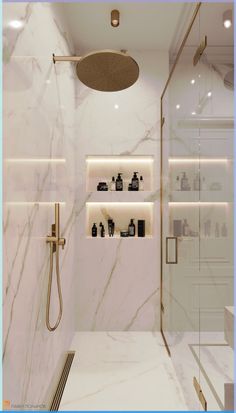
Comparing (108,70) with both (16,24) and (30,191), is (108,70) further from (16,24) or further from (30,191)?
(30,191)

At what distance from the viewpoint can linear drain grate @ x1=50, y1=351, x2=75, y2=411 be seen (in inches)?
68.1

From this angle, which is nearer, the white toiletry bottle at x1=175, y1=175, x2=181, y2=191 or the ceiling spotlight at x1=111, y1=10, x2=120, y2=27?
the white toiletry bottle at x1=175, y1=175, x2=181, y2=191

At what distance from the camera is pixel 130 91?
113 inches

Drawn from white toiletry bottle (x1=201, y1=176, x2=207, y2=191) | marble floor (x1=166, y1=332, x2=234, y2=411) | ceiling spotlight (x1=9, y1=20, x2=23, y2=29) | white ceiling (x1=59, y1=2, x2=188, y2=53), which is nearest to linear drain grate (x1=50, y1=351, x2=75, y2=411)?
marble floor (x1=166, y1=332, x2=234, y2=411)

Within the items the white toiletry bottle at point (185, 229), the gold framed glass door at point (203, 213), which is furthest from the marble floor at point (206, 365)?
the white toiletry bottle at point (185, 229)

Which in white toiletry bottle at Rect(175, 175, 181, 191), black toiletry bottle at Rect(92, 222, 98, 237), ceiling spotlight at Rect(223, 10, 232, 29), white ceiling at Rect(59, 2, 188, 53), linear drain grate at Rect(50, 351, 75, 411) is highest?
white ceiling at Rect(59, 2, 188, 53)

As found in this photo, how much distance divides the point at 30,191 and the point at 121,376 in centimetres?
148

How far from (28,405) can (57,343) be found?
2.13 feet

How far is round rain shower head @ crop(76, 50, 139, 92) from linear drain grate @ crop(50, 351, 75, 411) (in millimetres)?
2036

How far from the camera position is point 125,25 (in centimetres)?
247

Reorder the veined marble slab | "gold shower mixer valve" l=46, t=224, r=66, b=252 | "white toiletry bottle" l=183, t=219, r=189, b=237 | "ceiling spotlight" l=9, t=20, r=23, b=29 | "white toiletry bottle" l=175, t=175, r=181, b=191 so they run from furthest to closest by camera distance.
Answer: "white toiletry bottle" l=175, t=175, r=181, b=191, "white toiletry bottle" l=183, t=219, r=189, b=237, "gold shower mixer valve" l=46, t=224, r=66, b=252, "ceiling spotlight" l=9, t=20, r=23, b=29, the veined marble slab

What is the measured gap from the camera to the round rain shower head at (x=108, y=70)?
66.3 inches

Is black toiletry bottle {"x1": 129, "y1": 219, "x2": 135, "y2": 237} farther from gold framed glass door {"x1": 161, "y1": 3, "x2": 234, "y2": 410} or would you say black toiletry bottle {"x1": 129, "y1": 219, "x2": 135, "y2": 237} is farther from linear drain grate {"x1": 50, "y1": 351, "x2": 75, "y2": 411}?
linear drain grate {"x1": 50, "y1": 351, "x2": 75, "y2": 411}

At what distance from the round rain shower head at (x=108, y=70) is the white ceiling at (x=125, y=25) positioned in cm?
71
